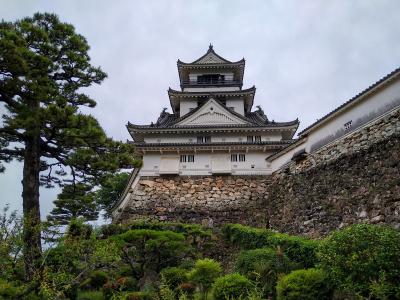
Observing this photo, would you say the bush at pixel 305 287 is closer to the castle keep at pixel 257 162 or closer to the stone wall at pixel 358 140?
the castle keep at pixel 257 162

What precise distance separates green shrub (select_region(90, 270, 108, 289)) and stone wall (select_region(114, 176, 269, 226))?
7023 millimetres

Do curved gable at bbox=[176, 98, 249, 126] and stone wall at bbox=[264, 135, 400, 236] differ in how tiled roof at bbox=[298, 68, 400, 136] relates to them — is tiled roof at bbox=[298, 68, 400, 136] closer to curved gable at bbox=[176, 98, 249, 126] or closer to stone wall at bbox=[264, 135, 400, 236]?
stone wall at bbox=[264, 135, 400, 236]

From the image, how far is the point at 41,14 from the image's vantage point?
11414mm

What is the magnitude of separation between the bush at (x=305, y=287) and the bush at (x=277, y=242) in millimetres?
1883

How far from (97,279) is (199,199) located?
334 inches

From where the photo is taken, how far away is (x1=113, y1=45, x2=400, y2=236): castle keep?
11815mm

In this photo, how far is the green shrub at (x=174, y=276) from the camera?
1114cm

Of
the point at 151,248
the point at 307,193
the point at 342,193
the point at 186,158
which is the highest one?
the point at 186,158

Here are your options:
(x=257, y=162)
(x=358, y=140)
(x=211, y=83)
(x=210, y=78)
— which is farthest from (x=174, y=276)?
(x=210, y=78)

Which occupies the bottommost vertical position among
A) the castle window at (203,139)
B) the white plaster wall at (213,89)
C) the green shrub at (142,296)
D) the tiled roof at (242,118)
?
the green shrub at (142,296)

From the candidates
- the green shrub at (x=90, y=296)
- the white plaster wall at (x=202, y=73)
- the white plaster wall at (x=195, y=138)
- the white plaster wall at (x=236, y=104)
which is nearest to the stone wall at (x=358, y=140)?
the white plaster wall at (x=195, y=138)

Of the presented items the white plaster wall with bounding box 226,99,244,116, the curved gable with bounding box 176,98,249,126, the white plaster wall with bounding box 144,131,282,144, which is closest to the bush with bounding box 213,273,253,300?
the white plaster wall with bounding box 144,131,282,144

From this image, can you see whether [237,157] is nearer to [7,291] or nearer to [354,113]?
[354,113]

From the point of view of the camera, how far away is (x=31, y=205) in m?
10.3
